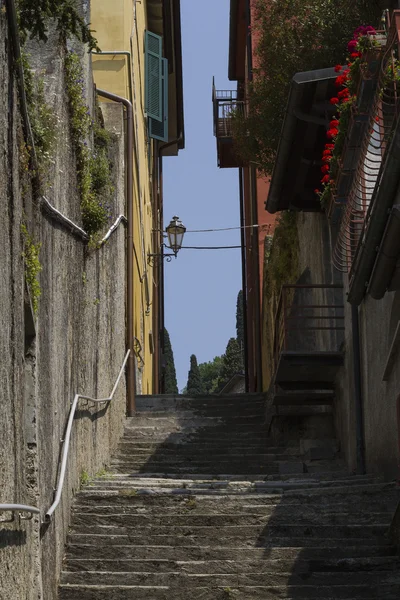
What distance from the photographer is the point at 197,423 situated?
15.1 m

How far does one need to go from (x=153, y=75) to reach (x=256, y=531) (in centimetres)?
1675

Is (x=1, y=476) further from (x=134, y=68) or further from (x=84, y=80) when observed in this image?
(x=134, y=68)

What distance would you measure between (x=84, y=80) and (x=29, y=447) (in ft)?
18.4

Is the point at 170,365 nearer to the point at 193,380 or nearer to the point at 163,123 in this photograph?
the point at 193,380

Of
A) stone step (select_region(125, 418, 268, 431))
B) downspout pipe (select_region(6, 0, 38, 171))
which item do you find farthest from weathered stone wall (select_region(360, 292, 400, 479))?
downspout pipe (select_region(6, 0, 38, 171))

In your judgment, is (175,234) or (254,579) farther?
(175,234)

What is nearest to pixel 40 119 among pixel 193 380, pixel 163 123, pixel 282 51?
pixel 282 51

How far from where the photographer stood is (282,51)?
16.0 meters

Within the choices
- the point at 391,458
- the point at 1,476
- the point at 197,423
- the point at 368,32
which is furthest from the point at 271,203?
the point at 1,476

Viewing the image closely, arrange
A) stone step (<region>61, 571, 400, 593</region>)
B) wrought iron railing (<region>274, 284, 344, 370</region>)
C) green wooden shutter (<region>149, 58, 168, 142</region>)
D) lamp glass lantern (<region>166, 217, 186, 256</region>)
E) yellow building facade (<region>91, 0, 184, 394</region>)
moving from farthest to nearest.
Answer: green wooden shutter (<region>149, 58, 168, 142</region>)
lamp glass lantern (<region>166, 217, 186, 256</region>)
yellow building facade (<region>91, 0, 184, 394</region>)
wrought iron railing (<region>274, 284, 344, 370</region>)
stone step (<region>61, 571, 400, 593</region>)

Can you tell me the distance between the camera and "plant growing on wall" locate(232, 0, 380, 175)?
15.4 metres

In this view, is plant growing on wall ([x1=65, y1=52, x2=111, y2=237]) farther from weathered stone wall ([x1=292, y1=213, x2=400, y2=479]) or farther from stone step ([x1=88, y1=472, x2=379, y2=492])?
weathered stone wall ([x1=292, y1=213, x2=400, y2=479])

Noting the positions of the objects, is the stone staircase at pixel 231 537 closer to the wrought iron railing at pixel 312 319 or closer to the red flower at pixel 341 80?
the wrought iron railing at pixel 312 319

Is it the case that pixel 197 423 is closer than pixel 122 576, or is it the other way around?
pixel 122 576
